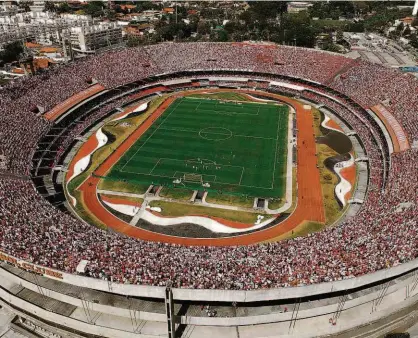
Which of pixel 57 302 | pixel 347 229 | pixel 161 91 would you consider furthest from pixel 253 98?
pixel 57 302

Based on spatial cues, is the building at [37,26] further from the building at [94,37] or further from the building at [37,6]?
the building at [37,6]

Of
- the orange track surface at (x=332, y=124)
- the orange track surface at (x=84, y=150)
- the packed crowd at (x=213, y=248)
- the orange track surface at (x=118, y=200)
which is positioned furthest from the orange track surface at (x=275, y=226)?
the packed crowd at (x=213, y=248)

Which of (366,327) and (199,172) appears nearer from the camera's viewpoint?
(366,327)

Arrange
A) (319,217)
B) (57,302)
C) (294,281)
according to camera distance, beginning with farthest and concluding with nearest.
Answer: (319,217) → (57,302) → (294,281)

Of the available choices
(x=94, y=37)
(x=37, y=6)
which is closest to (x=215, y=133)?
(x=94, y=37)

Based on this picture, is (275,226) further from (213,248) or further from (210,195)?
(213,248)

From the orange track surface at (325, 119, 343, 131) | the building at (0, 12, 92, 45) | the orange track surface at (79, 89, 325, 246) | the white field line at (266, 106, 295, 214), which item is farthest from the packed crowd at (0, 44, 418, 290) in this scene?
the building at (0, 12, 92, 45)

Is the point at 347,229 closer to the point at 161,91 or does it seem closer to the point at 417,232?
the point at 417,232
